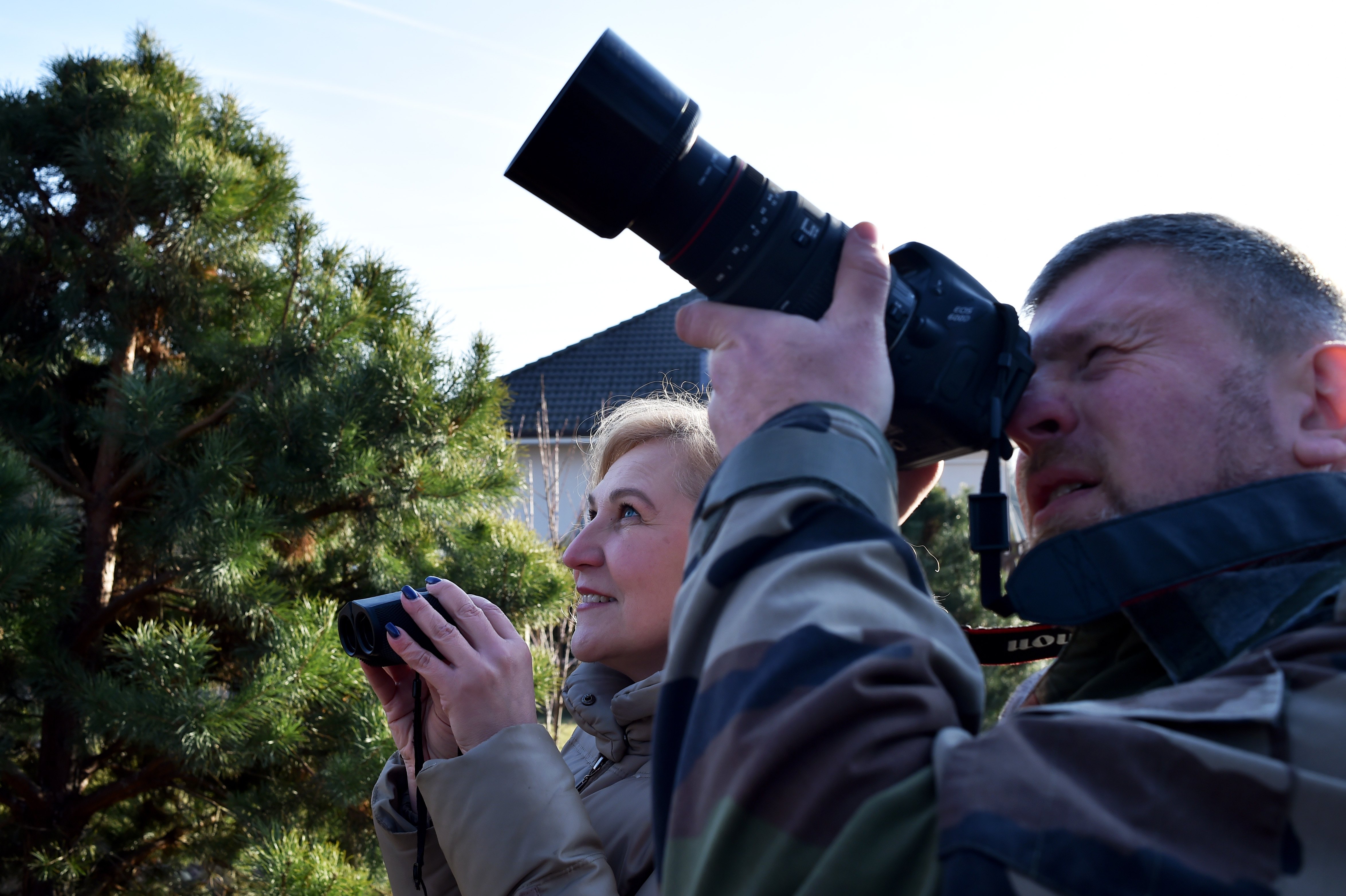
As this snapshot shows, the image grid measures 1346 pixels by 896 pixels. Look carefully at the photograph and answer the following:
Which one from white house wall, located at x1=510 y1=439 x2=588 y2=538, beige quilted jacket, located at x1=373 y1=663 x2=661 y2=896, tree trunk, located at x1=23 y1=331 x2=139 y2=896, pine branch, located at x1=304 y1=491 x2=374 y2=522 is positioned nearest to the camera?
beige quilted jacket, located at x1=373 y1=663 x2=661 y2=896

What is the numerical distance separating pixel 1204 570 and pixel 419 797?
51.7 inches

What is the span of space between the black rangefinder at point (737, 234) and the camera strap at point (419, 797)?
39.2 inches

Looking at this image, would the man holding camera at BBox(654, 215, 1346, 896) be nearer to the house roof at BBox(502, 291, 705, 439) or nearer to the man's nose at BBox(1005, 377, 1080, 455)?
the man's nose at BBox(1005, 377, 1080, 455)

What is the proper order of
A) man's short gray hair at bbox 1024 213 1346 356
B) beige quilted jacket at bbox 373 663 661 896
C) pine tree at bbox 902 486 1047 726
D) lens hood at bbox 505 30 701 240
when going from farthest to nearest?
pine tree at bbox 902 486 1047 726 → beige quilted jacket at bbox 373 663 661 896 → man's short gray hair at bbox 1024 213 1346 356 → lens hood at bbox 505 30 701 240

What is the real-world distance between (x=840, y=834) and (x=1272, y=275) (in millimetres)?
966

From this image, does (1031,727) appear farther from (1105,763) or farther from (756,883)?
(756,883)

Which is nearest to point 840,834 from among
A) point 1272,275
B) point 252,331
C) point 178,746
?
point 1272,275

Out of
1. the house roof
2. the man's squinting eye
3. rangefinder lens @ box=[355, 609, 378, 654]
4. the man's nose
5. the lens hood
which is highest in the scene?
the house roof

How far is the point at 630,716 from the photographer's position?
160 centimetres

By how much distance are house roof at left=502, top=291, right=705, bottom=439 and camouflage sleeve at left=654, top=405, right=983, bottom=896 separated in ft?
41.8

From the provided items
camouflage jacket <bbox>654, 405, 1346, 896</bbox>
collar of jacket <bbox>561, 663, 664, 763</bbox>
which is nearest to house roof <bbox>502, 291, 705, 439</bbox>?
collar of jacket <bbox>561, 663, 664, 763</bbox>

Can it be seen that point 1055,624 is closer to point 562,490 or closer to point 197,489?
point 197,489

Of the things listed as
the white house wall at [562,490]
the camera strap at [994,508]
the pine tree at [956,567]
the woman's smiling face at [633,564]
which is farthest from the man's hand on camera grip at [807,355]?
the pine tree at [956,567]

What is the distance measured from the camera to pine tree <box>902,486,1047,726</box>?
25.3 ft
